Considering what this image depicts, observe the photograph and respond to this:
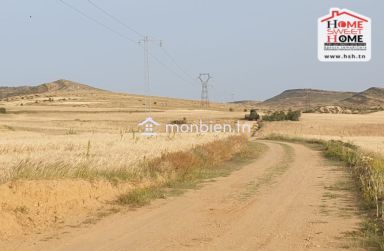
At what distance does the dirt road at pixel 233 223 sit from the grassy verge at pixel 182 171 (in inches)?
23.7

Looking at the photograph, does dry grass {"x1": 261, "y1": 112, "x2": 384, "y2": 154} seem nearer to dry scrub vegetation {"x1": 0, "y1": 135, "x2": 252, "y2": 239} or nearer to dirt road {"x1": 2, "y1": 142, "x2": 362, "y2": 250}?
dry scrub vegetation {"x1": 0, "y1": 135, "x2": 252, "y2": 239}

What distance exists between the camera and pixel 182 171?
20312 millimetres

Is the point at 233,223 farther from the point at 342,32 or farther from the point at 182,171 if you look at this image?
the point at 342,32

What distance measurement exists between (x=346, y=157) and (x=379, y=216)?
1921 centimetres

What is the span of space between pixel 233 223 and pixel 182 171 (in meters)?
8.98

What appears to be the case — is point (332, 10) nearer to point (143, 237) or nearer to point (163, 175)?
point (163, 175)

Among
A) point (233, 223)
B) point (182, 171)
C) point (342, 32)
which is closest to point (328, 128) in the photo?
point (342, 32)

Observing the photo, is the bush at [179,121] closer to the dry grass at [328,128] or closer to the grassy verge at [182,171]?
the dry grass at [328,128]

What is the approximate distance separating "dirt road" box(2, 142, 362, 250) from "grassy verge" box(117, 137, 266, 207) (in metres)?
0.60

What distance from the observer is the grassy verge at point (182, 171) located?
1460 cm

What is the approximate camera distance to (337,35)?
45.2 meters

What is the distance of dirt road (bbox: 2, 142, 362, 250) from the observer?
374 inches

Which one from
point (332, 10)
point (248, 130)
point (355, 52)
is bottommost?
point (248, 130)

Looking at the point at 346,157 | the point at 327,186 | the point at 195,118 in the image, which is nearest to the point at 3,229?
the point at 327,186
